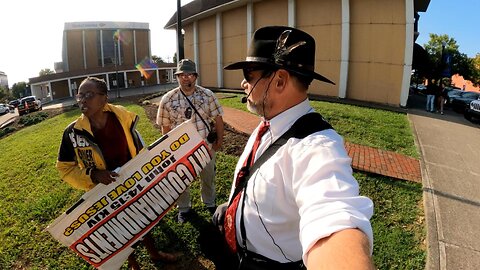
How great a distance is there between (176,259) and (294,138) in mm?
2721

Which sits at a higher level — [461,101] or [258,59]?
[258,59]

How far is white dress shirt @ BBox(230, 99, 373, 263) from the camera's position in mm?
1130

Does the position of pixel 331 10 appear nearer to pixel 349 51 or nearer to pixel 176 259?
pixel 349 51

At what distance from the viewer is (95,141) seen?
10.0 feet

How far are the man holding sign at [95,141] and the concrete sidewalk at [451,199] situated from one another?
136 inches

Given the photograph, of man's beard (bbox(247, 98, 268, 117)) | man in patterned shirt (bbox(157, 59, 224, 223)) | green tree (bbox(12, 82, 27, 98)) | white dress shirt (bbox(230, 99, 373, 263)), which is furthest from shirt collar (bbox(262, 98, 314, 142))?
green tree (bbox(12, 82, 27, 98))

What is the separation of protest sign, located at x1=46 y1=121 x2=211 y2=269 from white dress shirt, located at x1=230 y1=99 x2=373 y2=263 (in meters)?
1.76

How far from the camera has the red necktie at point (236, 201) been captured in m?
1.68

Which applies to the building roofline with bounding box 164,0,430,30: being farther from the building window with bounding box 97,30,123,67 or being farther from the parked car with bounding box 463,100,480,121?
the building window with bounding box 97,30,123,67

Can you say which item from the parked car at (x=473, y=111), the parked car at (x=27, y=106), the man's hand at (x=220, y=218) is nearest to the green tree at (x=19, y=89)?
the parked car at (x=27, y=106)

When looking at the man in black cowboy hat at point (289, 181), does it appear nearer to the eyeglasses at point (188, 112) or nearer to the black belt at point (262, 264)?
the black belt at point (262, 264)

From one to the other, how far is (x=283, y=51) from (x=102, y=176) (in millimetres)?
2255

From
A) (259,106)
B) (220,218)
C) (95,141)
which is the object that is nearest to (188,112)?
(95,141)

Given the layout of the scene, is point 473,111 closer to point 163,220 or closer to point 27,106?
point 163,220
